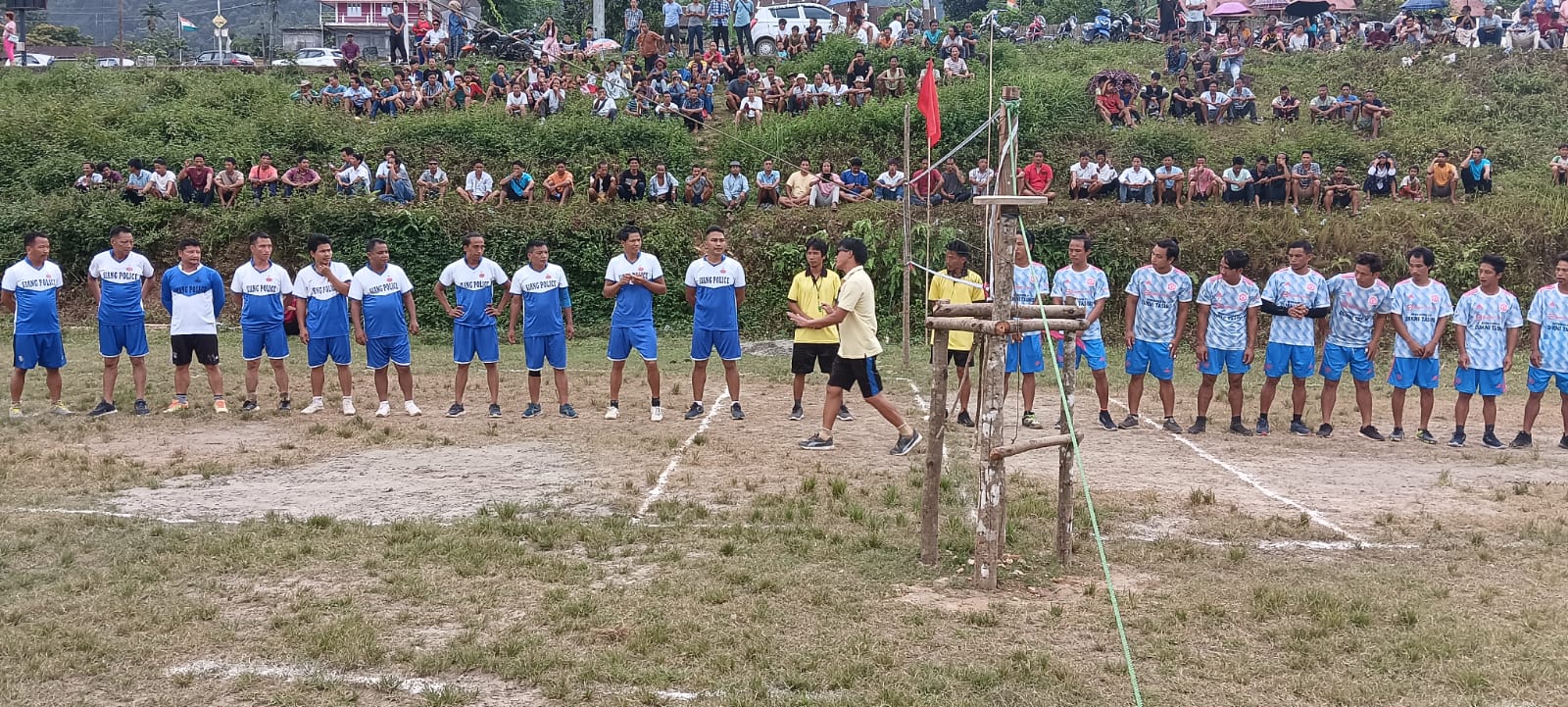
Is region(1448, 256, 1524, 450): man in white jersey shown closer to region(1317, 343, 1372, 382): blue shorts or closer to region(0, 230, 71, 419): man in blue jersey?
region(1317, 343, 1372, 382): blue shorts

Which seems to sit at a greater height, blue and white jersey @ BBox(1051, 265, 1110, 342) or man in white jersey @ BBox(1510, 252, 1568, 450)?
blue and white jersey @ BBox(1051, 265, 1110, 342)

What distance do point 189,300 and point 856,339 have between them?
695 centimetres

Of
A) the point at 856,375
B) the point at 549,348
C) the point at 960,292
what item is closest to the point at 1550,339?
the point at 960,292

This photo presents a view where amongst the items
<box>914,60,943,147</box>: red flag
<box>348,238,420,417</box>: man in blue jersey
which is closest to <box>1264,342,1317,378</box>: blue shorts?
→ <box>914,60,943,147</box>: red flag

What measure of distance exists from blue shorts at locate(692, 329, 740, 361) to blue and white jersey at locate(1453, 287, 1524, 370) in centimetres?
674

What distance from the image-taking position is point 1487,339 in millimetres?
11609

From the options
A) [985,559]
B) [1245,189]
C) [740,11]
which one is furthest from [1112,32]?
[985,559]

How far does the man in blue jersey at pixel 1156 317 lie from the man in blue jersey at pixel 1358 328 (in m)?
1.37

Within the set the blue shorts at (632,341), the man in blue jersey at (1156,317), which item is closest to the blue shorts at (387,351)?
the blue shorts at (632,341)

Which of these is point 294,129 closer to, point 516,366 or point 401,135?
point 401,135

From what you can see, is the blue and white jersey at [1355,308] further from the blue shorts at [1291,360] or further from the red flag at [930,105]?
the red flag at [930,105]

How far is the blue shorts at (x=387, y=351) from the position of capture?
1245 cm

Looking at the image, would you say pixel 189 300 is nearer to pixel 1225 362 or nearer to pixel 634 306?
pixel 634 306

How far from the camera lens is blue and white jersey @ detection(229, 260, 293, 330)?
1281 cm
